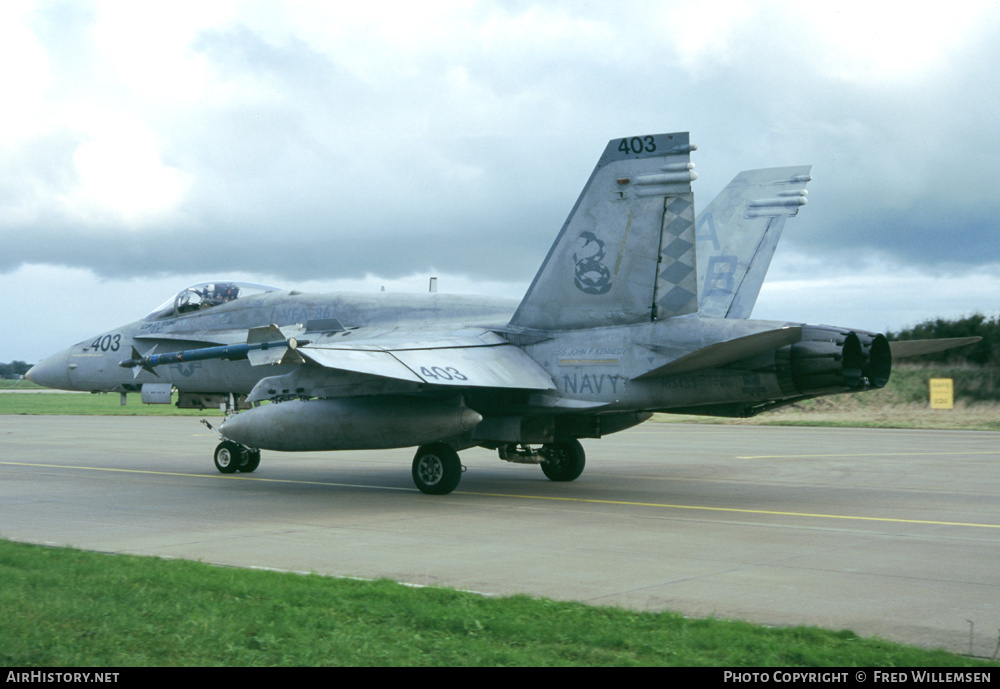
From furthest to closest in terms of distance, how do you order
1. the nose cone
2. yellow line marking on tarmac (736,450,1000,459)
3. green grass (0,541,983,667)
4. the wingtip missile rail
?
yellow line marking on tarmac (736,450,1000,459) → the nose cone → the wingtip missile rail → green grass (0,541,983,667)

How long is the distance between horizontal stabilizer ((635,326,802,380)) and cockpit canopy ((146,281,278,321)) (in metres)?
8.41

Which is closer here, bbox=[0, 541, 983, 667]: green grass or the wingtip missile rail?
bbox=[0, 541, 983, 667]: green grass

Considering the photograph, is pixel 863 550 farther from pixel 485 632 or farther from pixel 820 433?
pixel 820 433

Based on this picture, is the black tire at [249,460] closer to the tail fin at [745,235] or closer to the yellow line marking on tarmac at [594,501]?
the yellow line marking on tarmac at [594,501]

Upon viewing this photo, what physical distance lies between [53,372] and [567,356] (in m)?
11.3

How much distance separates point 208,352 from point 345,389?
207 cm

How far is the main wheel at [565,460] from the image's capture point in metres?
15.9

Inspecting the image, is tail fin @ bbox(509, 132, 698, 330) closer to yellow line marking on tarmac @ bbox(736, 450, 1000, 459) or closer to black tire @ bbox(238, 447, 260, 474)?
black tire @ bbox(238, 447, 260, 474)

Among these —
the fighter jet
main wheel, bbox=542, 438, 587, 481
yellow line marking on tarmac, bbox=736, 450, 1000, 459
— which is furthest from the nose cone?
yellow line marking on tarmac, bbox=736, 450, 1000, 459

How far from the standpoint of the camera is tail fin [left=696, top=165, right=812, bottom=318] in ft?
55.6

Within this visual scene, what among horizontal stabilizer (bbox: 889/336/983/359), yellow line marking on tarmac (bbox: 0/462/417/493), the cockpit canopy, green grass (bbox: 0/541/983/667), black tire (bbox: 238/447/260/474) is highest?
the cockpit canopy

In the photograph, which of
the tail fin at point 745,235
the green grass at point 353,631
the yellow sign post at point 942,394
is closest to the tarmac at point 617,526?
the green grass at point 353,631

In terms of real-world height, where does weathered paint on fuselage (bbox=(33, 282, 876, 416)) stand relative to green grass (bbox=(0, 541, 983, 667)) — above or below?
above
